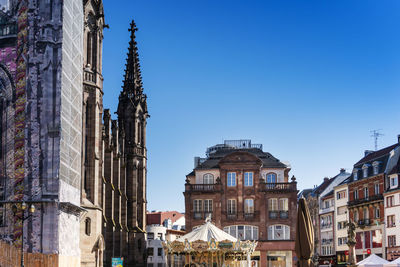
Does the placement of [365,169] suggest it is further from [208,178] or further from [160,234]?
[160,234]

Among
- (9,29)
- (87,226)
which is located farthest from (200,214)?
(9,29)

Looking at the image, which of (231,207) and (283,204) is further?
(231,207)

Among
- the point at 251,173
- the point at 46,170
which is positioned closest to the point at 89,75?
the point at 46,170

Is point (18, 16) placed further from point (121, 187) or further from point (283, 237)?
point (283, 237)

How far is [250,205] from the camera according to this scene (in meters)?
76.8

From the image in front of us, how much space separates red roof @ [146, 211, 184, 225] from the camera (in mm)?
106125

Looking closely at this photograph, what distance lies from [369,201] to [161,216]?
41107 millimetres

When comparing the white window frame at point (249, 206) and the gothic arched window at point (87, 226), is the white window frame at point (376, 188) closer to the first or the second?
the white window frame at point (249, 206)

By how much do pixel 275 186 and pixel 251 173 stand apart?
10.4 ft

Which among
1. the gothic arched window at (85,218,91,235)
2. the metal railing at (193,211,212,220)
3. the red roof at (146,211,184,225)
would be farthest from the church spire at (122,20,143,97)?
the red roof at (146,211,184,225)

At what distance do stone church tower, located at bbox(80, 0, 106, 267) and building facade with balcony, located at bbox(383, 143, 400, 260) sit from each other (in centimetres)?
3629

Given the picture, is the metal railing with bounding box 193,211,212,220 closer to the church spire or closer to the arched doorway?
the church spire

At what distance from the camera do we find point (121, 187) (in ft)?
207

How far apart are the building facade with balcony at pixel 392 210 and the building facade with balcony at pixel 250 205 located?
10272mm
